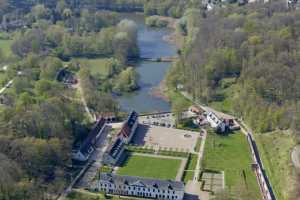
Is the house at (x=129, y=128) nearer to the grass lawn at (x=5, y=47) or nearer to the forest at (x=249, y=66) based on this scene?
the forest at (x=249, y=66)

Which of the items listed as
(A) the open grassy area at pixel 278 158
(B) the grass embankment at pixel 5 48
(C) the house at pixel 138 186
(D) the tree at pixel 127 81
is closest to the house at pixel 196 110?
(A) the open grassy area at pixel 278 158

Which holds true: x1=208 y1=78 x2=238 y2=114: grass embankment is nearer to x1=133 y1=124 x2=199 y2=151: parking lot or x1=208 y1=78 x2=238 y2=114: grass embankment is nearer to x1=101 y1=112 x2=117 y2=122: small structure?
x1=133 y1=124 x2=199 y2=151: parking lot

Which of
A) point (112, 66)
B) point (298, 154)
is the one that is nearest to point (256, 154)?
point (298, 154)

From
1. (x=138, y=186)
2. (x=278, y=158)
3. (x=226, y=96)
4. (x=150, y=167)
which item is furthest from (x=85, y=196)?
(x=226, y=96)

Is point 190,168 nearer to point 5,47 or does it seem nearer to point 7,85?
point 7,85

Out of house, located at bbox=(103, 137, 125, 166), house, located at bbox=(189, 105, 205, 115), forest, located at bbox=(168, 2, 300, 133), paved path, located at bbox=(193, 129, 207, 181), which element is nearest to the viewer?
paved path, located at bbox=(193, 129, 207, 181)

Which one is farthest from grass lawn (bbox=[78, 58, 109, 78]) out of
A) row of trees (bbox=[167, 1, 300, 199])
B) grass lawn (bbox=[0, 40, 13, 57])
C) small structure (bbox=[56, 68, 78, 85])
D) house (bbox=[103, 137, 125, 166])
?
house (bbox=[103, 137, 125, 166])
